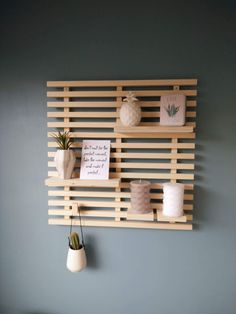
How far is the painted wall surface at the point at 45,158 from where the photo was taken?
1.16m

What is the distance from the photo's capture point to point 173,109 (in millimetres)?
1127

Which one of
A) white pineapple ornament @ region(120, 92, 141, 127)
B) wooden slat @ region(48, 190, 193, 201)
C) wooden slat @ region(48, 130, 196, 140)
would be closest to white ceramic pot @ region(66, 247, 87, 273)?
wooden slat @ region(48, 190, 193, 201)

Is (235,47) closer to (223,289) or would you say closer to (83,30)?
(83,30)

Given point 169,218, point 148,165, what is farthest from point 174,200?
point 148,165

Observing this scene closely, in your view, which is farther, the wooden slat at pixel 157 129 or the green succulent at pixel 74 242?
the green succulent at pixel 74 242

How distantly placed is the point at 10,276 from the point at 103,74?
4.08 ft

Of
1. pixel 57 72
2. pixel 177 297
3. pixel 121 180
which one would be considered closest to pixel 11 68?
pixel 57 72

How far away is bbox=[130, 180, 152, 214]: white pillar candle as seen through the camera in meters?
1.11

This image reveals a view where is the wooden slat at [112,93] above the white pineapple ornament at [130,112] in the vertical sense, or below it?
above

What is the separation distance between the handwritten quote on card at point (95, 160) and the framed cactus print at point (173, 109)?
31 cm

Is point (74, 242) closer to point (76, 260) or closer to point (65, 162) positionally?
point (76, 260)

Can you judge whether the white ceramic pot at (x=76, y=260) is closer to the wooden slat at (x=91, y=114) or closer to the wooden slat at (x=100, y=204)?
the wooden slat at (x=100, y=204)

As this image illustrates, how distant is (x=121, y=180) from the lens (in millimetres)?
1224

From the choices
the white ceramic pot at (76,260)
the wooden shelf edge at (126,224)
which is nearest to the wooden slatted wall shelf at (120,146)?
the wooden shelf edge at (126,224)
